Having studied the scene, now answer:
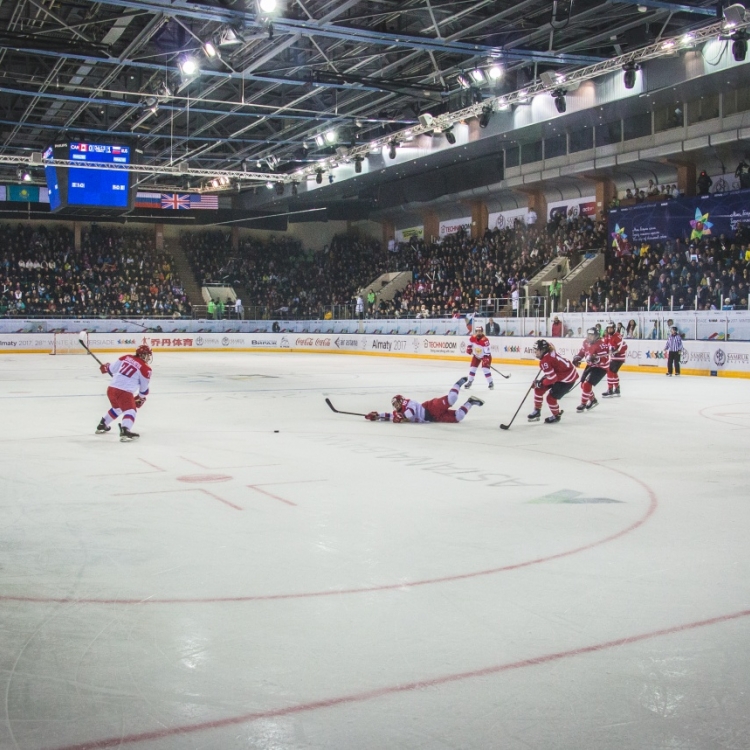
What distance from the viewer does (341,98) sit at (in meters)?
27.3

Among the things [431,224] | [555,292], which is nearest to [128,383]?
[555,292]

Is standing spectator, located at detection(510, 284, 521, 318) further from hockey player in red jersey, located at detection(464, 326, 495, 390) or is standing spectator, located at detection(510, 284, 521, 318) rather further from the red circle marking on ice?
the red circle marking on ice

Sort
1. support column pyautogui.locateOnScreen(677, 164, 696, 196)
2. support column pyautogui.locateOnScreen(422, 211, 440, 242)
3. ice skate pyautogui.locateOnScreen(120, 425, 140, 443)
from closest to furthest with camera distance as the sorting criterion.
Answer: ice skate pyautogui.locateOnScreen(120, 425, 140, 443), support column pyautogui.locateOnScreen(677, 164, 696, 196), support column pyautogui.locateOnScreen(422, 211, 440, 242)

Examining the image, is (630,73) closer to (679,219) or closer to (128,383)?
(679,219)

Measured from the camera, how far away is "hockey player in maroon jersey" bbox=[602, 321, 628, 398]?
14.3 m

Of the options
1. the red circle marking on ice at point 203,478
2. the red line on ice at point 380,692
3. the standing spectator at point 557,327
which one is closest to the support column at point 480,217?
the standing spectator at point 557,327

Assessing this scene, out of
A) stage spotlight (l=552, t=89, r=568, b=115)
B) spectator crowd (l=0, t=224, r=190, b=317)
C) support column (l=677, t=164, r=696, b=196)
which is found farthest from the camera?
spectator crowd (l=0, t=224, r=190, b=317)

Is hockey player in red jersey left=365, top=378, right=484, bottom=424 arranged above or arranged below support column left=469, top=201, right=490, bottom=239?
below

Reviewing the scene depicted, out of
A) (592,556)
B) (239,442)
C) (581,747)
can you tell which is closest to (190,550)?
(592,556)

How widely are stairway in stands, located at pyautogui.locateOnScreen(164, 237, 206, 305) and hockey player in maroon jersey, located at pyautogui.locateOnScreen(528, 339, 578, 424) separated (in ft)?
111

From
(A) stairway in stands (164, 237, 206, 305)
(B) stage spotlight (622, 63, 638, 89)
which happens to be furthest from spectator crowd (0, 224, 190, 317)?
(B) stage spotlight (622, 63, 638, 89)

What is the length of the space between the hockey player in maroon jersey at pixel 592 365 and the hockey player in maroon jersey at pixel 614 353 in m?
0.48

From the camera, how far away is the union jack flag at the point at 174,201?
39219 mm

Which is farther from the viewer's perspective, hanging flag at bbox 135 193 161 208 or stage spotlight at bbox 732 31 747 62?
hanging flag at bbox 135 193 161 208
